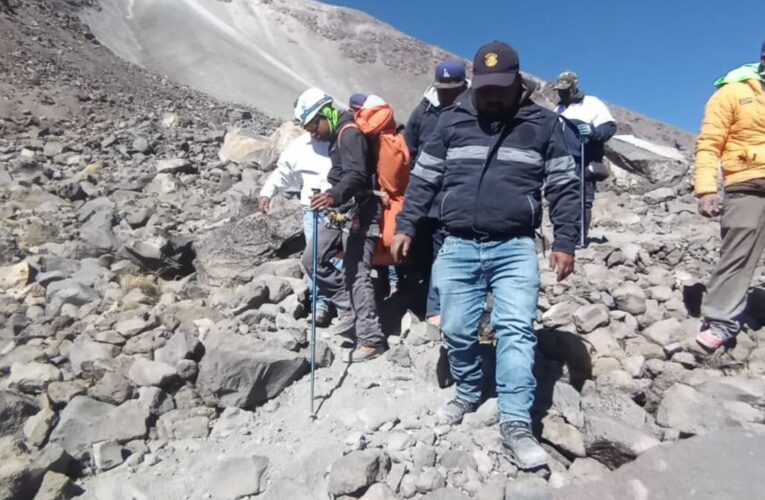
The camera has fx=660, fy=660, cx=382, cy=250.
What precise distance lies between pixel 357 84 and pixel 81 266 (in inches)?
2139

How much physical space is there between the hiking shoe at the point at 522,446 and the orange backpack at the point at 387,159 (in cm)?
163

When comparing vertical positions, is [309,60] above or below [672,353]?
above

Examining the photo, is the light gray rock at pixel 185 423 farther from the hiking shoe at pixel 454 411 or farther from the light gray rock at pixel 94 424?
the hiking shoe at pixel 454 411

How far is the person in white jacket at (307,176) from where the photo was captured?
5.12 metres

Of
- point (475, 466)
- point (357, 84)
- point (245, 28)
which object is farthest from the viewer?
point (245, 28)

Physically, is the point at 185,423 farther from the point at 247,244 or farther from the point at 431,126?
the point at 431,126

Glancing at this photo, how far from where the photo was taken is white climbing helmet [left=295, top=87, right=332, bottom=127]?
15.9 feet

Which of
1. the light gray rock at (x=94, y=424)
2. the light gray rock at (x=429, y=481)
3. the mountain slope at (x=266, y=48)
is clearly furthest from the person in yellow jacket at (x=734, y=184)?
the mountain slope at (x=266, y=48)

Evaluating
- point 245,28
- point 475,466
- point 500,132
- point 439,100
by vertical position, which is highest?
point 245,28

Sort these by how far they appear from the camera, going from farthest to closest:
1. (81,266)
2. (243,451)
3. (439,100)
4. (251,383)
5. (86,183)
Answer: (86,183) < (81,266) < (439,100) < (251,383) < (243,451)

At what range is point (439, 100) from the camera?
17.0 ft

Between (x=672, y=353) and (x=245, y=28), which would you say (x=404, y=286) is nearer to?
(x=672, y=353)

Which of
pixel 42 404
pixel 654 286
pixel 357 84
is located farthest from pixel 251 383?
pixel 357 84

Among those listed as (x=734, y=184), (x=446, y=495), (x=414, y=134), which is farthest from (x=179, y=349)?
(x=734, y=184)
